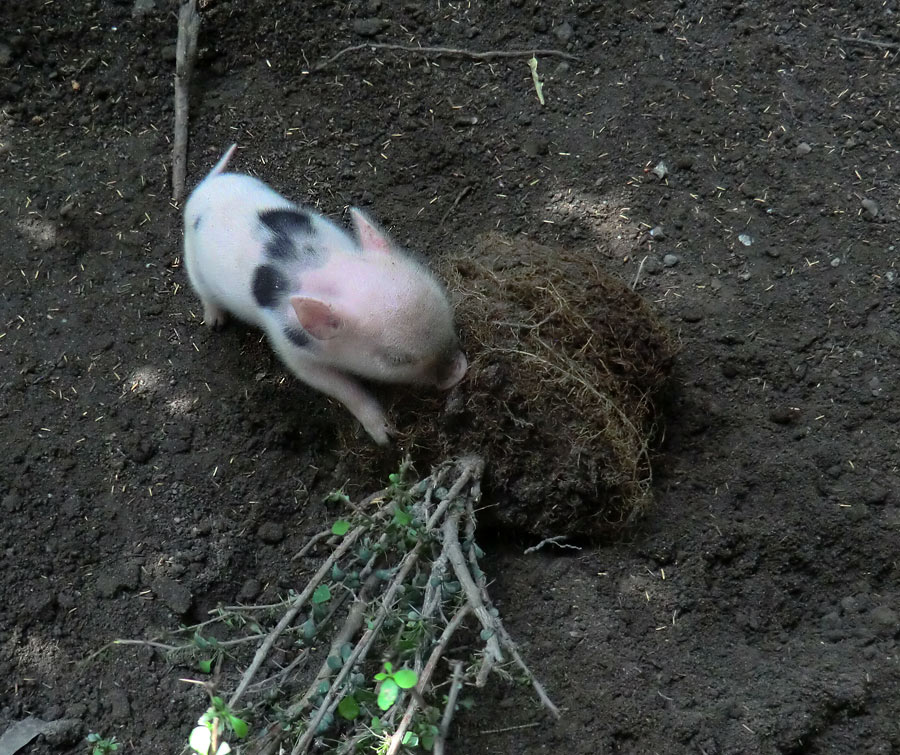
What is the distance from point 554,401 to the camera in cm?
361

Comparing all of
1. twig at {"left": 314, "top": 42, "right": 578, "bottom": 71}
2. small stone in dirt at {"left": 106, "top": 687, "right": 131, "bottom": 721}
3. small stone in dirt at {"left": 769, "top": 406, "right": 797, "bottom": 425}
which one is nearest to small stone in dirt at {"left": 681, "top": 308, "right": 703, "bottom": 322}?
small stone in dirt at {"left": 769, "top": 406, "right": 797, "bottom": 425}

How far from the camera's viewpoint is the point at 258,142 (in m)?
4.88

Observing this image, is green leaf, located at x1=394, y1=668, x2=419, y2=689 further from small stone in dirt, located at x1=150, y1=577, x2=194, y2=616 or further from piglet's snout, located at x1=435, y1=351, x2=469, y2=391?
small stone in dirt, located at x1=150, y1=577, x2=194, y2=616

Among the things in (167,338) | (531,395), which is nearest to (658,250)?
(531,395)

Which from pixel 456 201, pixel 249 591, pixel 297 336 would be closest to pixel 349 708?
pixel 249 591

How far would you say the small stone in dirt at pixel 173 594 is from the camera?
3613 mm

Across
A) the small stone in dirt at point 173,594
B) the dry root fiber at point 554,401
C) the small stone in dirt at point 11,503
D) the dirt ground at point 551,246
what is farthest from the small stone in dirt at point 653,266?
the small stone in dirt at point 11,503

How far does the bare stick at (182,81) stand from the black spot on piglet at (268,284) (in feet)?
4.39

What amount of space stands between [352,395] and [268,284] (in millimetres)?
650

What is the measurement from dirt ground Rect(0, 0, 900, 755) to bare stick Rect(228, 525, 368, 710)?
77 cm

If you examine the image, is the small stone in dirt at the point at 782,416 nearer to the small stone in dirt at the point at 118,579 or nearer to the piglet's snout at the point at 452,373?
the piglet's snout at the point at 452,373

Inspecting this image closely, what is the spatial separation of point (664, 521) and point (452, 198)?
2.20 m

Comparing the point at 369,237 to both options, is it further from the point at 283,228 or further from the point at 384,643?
the point at 384,643

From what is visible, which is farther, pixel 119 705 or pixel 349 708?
pixel 119 705
